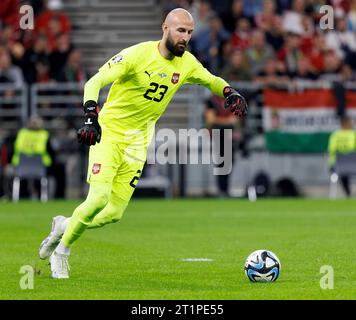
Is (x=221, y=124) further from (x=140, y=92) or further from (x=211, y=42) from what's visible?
(x=140, y=92)

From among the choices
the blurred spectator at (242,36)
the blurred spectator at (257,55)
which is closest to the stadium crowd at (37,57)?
the blurred spectator at (242,36)

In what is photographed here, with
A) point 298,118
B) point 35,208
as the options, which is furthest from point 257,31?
point 35,208

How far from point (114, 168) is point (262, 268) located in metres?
1.83

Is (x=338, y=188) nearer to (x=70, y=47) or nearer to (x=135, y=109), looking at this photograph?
(x=70, y=47)

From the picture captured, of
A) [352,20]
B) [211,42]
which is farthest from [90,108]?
[352,20]

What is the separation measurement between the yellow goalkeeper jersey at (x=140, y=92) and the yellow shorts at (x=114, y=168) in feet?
0.32

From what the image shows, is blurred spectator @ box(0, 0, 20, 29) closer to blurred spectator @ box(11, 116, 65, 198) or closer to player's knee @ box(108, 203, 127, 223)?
blurred spectator @ box(11, 116, 65, 198)

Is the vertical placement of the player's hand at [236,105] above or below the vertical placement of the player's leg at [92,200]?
above

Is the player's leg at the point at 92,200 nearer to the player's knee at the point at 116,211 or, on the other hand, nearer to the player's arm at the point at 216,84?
the player's knee at the point at 116,211

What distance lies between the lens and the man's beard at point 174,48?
1182 cm

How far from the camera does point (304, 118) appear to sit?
27.5m

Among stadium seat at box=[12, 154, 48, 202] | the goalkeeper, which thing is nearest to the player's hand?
the goalkeeper

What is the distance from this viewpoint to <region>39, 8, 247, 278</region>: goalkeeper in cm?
1163
